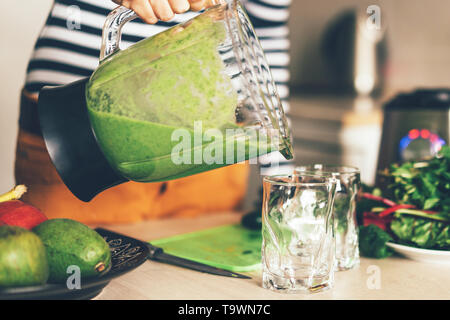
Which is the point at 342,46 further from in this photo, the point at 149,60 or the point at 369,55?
the point at 149,60

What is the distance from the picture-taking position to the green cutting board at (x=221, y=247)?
0.73m

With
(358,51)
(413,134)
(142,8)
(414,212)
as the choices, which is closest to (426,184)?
(414,212)

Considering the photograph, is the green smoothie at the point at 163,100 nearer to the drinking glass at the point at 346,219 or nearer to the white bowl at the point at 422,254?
the drinking glass at the point at 346,219

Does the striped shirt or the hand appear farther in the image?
the striped shirt

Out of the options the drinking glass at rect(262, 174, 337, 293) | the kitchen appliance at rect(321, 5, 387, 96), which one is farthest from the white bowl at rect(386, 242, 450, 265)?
the kitchen appliance at rect(321, 5, 387, 96)

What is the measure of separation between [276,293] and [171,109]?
260 mm

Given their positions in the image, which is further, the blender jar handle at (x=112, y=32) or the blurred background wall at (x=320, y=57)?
the blurred background wall at (x=320, y=57)

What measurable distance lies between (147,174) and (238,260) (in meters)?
0.21

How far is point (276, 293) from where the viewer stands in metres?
0.62

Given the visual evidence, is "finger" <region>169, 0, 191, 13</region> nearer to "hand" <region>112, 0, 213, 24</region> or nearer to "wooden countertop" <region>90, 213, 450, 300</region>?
"hand" <region>112, 0, 213, 24</region>

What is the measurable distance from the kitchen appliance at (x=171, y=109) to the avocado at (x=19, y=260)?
15 centimetres

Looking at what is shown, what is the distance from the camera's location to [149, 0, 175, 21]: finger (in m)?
0.69

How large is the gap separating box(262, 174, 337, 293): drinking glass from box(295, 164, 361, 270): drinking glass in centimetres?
10

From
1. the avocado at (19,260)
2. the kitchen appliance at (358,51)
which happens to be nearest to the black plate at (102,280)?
the avocado at (19,260)
